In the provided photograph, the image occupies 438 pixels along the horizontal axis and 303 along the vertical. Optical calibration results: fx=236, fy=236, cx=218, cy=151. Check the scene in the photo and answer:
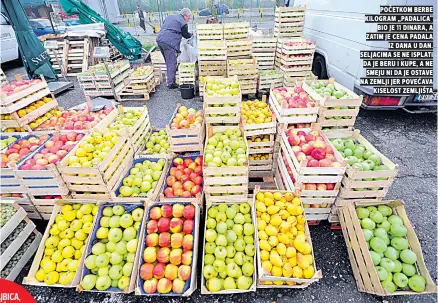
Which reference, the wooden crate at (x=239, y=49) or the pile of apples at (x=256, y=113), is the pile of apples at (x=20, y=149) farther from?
the wooden crate at (x=239, y=49)

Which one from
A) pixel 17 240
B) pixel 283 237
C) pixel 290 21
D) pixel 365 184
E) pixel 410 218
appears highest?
pixel 290 21

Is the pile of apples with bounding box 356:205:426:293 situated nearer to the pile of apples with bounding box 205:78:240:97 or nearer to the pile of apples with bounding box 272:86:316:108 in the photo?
the pile of apples with bounding box 272:86:316:108

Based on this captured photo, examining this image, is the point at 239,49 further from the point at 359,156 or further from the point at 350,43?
the point at 359,156

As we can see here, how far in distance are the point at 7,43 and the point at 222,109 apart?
42.1 ft

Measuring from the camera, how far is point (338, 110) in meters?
3.73

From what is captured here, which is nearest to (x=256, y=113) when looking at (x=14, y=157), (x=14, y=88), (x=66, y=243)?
(x=66, y=243)

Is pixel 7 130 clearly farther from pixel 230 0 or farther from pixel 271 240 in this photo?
pixel 230 0

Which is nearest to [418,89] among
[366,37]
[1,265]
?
[366,37]

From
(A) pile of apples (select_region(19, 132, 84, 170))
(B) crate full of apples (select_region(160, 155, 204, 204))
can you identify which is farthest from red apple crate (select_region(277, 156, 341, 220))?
(A) pile of apples (select_region(19, 132, 84, 170))

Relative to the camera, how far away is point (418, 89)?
5.02 m

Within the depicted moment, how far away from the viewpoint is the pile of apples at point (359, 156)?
3.02m

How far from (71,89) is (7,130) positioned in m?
5.16

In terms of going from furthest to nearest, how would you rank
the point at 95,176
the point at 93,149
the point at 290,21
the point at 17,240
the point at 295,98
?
the point at 290,21 < the point at 295,98 < the point at 93,149 < the point at 95,176 < the point at 17,240

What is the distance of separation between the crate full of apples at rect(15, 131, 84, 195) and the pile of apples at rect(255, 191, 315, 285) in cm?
262
